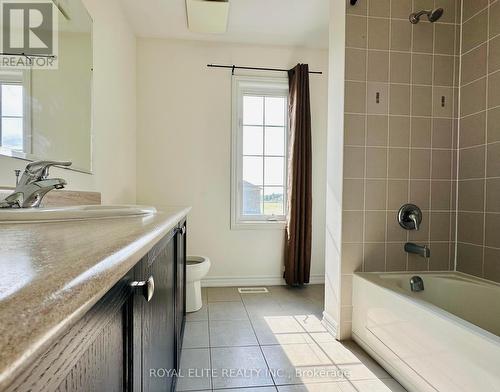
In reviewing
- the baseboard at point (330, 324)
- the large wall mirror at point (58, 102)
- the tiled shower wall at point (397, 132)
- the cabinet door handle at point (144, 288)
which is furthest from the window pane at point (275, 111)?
the cabinet door handle at point (144, 288)

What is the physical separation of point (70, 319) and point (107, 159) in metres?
2.02

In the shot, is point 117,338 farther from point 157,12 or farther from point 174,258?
point 157,12

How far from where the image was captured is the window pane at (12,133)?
103 cm

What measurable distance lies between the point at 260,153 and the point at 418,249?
173cm

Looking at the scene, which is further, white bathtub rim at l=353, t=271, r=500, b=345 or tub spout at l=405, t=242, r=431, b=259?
tub spout at l=405, t=242, r=431, b=259

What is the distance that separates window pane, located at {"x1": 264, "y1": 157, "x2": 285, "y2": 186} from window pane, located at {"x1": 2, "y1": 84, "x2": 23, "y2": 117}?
2.19m

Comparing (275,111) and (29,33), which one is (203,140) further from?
(29,33)

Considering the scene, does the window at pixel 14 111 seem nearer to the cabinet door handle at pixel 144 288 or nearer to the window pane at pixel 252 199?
the cabinet door handle at pixel 144 288

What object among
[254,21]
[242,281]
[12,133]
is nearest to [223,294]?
[242,281]

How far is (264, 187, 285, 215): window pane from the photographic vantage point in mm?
3035

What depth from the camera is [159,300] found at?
0.91m

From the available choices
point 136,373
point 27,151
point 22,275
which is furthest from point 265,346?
point 22,275

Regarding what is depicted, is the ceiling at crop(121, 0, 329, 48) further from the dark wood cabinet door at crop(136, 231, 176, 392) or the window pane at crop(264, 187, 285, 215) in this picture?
the dark wood cabinet door at crop(136, 231, 176, 392)

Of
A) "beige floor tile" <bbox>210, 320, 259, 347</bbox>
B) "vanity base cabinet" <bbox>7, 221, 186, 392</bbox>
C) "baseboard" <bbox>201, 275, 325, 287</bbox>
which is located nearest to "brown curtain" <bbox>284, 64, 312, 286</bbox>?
"baseboard" <bbox>201, 275, 325, 287</bbox>
